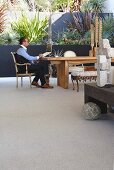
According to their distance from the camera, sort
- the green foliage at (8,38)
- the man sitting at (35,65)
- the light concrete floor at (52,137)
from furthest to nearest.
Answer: the green foliage at (8,38)
the man sitting at (35,65)
the light concrete floor at (52,137)

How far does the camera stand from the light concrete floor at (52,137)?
2938mm

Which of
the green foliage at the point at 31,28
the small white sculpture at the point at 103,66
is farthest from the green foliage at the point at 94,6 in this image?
the small white sculpture at the point at 103,66

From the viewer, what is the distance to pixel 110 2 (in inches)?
500

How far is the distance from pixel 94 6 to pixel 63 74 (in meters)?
5.56

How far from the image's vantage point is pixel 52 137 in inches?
145

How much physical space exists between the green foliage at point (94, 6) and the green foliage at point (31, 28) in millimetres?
1936

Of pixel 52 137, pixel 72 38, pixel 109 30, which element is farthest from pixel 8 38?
pixel 52 137

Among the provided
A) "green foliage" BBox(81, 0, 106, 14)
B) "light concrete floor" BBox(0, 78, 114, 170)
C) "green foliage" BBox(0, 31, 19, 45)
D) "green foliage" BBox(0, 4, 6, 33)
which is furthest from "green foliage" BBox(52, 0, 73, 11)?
"light concrete floor" BBox(0, 78, 114, 170)

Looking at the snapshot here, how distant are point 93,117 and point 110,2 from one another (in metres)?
9.05

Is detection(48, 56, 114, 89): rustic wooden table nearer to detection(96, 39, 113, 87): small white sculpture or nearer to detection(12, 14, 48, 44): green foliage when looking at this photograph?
detection(96, 39, 113, 87): small white sculpture

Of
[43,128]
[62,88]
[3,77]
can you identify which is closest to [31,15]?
[3,77]

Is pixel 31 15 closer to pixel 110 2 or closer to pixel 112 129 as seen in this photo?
pixel 110 2

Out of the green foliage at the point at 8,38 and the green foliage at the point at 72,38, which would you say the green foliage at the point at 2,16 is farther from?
the green foliage at the point at 72,38

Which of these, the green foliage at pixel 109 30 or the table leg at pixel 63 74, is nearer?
the table leg at pixel 63 74
